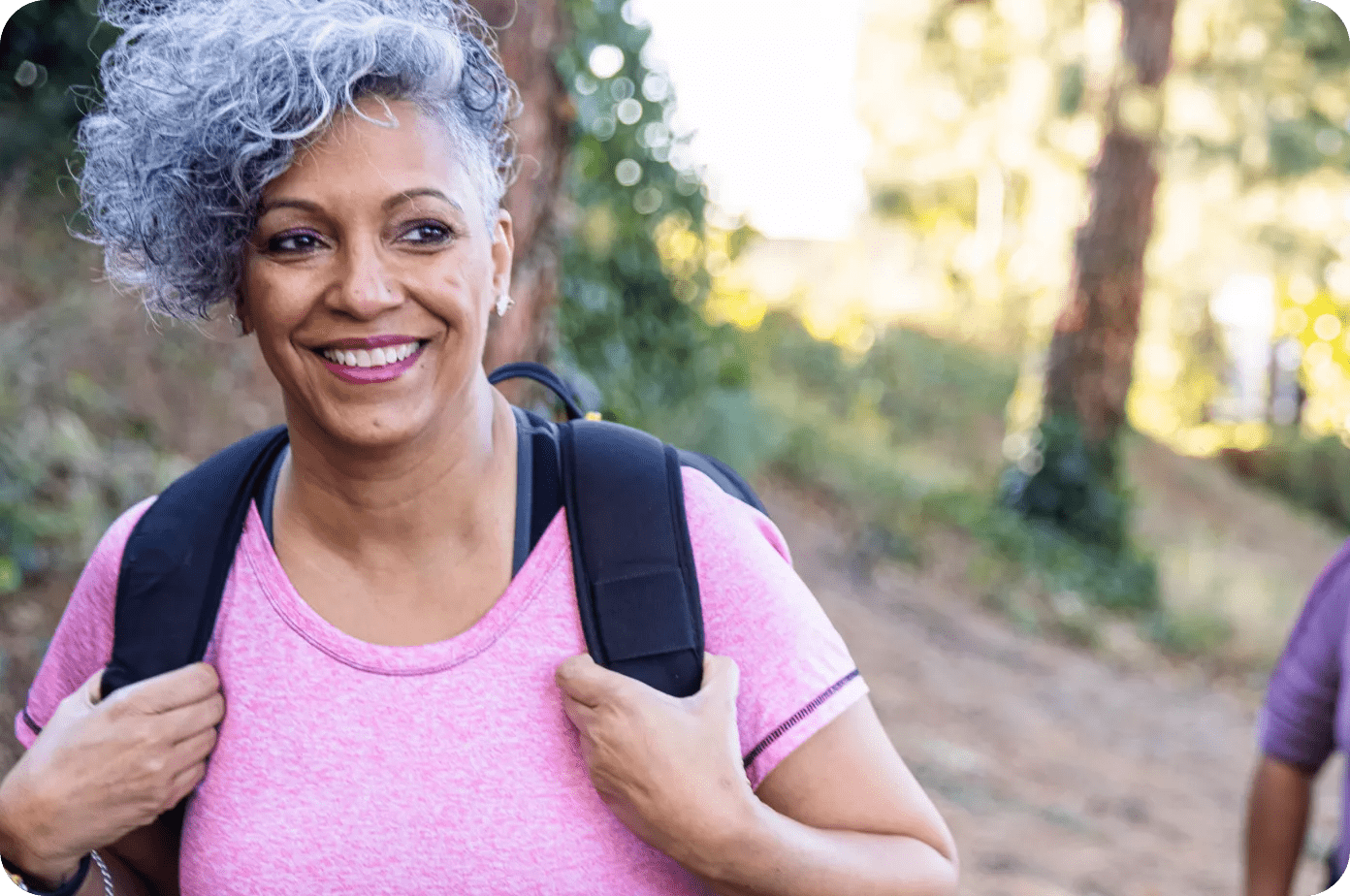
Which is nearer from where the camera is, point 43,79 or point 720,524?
point 720,524

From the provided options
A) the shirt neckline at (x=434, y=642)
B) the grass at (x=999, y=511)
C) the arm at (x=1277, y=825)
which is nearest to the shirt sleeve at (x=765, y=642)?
the shirt neckline at (x=434, y=642)

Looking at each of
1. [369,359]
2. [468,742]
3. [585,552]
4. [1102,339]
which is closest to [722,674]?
[585,552]

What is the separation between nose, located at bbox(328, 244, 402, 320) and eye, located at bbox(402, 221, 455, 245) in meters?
0.05

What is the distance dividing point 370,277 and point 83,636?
727 mm

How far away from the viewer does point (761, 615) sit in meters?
1.62

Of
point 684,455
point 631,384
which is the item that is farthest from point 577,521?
point 631,384

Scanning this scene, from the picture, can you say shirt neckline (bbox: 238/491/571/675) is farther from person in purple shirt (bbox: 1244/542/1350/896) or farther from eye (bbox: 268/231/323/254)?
person in purple shirt (bbox: 1244/542/1350/896)

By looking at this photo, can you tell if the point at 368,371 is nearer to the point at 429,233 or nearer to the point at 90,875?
the point at 429,233

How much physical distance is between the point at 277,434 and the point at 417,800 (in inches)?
26.0

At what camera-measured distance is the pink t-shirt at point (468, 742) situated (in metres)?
1.60

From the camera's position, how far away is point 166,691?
164cm

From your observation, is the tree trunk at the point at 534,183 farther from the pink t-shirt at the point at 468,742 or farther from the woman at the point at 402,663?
the pink t-shirt at the point at 468,742

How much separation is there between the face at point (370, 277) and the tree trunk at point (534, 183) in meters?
1.61

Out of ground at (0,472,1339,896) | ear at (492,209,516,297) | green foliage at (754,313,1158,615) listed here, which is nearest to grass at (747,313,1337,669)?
green foliage at (754,313,1158,615)
